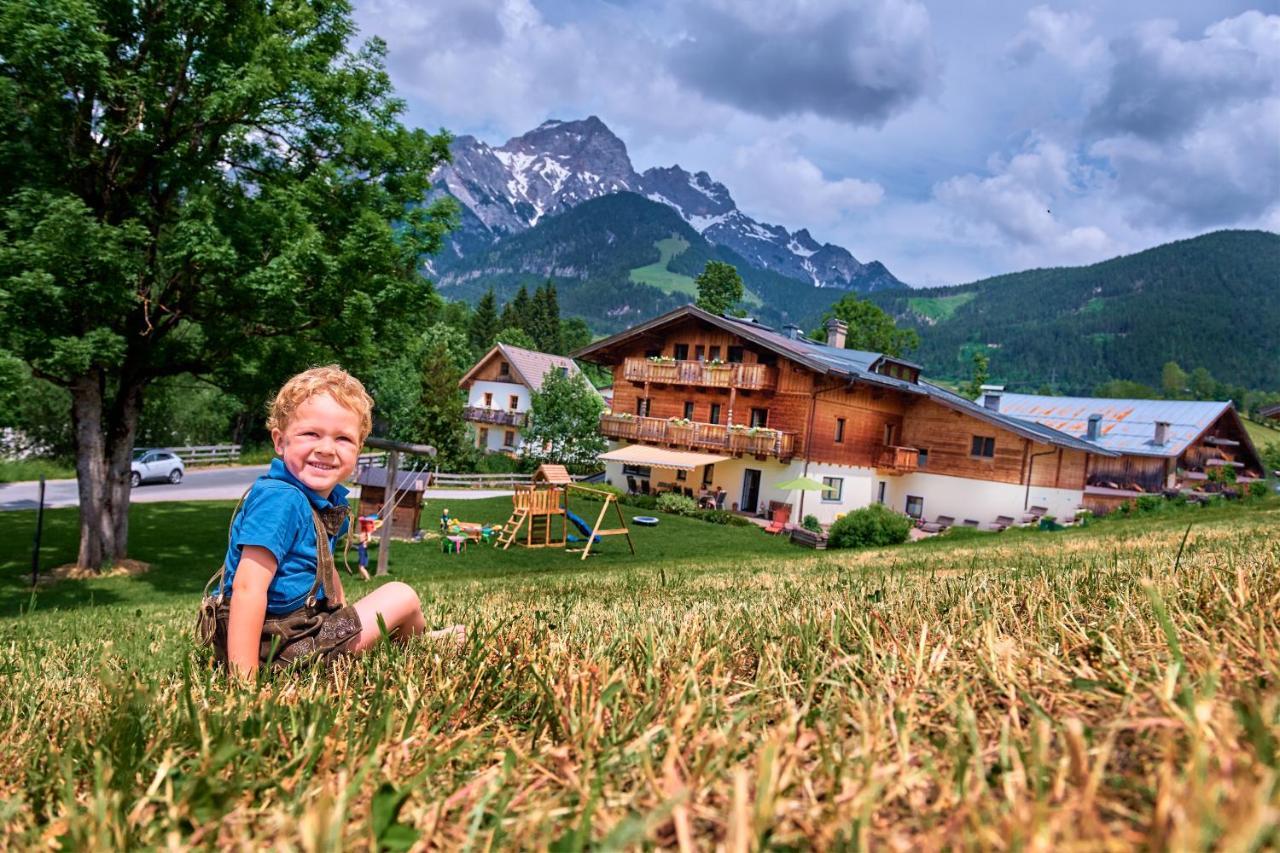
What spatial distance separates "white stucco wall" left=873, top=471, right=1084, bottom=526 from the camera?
3478 cm

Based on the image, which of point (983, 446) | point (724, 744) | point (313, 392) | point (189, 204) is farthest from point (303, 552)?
point (983, 446)

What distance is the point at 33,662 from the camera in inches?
131

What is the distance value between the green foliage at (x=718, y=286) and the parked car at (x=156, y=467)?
4555 centimetres

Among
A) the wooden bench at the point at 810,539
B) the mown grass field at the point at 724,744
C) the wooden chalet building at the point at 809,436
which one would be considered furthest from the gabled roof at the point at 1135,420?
the mown grass field at the point at 724,744

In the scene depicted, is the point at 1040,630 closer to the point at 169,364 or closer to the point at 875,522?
the point at 169,364

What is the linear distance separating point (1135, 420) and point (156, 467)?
5045cm

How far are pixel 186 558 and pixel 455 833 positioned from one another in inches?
723

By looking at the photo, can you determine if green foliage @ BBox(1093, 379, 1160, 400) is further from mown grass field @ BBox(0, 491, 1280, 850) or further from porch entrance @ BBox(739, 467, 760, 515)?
mown grass field @ BBox(0, 491, 1280, 850)

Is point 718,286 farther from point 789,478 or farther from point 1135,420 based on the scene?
point 789,478

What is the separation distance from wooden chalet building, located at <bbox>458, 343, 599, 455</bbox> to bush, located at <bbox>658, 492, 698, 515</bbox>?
80.8ft

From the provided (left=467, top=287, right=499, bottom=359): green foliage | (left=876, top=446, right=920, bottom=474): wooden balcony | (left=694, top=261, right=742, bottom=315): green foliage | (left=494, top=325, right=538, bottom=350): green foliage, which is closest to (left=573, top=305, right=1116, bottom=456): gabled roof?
(left=876, top=446, right=920, bottom=474): wooden balcony

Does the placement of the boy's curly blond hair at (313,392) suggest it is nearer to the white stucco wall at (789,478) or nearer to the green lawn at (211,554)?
the green lawn at (211,554)

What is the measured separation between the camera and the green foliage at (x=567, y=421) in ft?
136

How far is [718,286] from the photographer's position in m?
69.8
